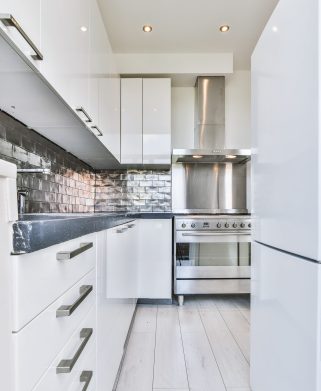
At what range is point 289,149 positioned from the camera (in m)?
1.00

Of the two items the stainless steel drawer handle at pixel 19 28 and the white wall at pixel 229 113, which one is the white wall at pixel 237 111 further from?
the stainless steel drawer handle at pixel 19 28

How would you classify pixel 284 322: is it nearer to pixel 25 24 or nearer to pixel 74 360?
pixel 74 360

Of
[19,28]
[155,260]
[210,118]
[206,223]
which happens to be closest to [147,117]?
[210,118]

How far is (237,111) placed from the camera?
11.4 ft

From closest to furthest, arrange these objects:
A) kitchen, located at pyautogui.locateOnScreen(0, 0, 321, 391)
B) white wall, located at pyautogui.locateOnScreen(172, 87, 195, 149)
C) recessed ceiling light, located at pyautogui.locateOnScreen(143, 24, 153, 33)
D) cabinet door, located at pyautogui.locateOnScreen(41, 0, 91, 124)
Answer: kitchen, located at pyautogui.locateOnScreen(0, 0, 321, 391) < cabinet door, located at pyautogui.locateOnScreen(41, 0, 91, 124) < recessed ceiling light, located at pyautogui.locateOnScreen(143, 24, 153, 33) < white wall, located at pyautogui.locateOnScreen(172, 87, 195, 149)

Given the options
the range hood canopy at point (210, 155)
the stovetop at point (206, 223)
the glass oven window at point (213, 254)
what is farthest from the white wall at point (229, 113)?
the glass oven window at point (213, 254)

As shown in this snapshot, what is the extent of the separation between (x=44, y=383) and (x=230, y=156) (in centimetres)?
271

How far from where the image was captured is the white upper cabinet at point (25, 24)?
0.86 meters

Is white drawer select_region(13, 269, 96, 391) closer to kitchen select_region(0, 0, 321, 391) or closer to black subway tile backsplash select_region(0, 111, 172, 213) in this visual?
kitchen select_region(0, 0, 321, 391)

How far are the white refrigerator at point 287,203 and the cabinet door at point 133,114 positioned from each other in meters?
1.74

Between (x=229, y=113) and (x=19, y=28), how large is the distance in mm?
2913

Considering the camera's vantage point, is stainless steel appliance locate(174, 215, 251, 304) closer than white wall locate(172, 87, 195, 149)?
Yes

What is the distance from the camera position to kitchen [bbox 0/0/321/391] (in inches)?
28.8

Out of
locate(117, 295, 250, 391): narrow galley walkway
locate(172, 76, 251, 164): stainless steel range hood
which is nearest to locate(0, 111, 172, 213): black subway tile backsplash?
locate(172, 76, 251, 164): stainless steel range hood
